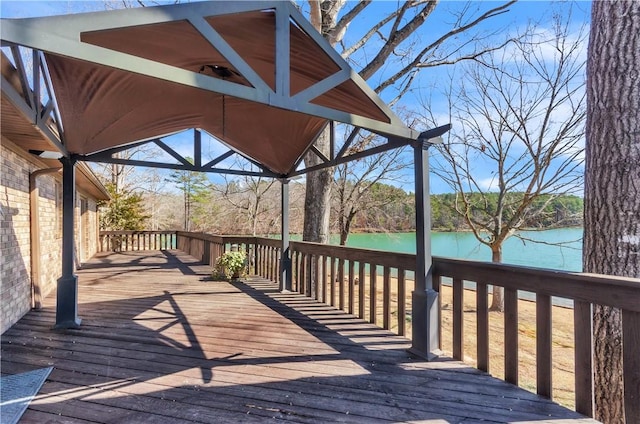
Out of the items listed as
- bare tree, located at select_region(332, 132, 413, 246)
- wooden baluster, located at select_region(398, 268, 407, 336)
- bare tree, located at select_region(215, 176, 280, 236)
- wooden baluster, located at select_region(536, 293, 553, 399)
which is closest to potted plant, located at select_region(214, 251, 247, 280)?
wooden baluster, located at select_region(398, 268, 407, 336)

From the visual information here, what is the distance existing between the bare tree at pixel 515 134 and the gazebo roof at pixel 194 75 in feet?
20.9

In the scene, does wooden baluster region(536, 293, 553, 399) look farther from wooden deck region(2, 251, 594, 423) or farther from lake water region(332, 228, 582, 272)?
lake water region(332, 228, 582, 272)

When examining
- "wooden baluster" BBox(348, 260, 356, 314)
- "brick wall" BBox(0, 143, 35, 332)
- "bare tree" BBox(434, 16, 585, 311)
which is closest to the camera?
"brick wall" BBox(0, 143, 35, 332)

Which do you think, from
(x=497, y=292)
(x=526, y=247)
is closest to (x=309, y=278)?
(x=497, y=292)

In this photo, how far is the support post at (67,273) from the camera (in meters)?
3.62

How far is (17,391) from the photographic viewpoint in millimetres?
2248

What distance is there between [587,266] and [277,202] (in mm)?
17137

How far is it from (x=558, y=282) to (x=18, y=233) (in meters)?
5.29

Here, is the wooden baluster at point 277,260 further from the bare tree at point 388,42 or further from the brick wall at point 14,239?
the brick wall at point 14,239

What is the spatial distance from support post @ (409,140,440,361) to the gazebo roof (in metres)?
0.34

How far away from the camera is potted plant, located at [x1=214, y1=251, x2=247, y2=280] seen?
6.35 m

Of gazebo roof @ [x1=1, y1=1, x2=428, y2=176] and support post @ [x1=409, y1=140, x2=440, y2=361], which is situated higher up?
gazebo roof @ [x1=1, y1=1, x2=428, y2=176]

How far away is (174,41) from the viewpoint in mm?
2482

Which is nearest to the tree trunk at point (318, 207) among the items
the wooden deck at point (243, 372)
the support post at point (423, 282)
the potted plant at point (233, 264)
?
the potted plant at point (233, 264)
